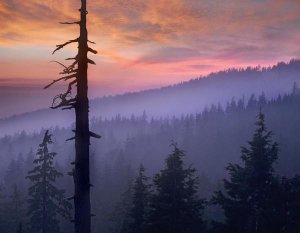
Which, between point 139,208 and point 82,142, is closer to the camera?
point 82,142

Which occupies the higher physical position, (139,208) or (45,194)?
(45,194)

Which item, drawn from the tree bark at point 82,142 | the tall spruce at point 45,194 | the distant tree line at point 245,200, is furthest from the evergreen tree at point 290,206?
the tall spruce at point 45,194

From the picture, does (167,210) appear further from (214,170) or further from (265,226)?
(214,170)

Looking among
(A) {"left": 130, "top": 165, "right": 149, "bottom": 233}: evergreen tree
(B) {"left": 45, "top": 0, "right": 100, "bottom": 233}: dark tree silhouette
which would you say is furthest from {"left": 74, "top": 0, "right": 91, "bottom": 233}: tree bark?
(A) {"left": 130, "top": 165, "right": 149, "bottom": 233}: evergreen tree

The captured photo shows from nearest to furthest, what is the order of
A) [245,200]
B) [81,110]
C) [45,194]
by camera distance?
[81,110] < [245,200] < [45,194]

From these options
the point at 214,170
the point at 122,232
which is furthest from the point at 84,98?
the point at 214,170

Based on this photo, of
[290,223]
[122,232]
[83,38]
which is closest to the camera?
[83,38]

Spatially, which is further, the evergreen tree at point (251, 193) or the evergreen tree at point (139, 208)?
the evergreen tree at point (139, 208)

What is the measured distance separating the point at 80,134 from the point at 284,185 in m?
12.4

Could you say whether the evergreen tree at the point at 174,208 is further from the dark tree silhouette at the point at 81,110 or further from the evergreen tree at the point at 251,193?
the dark tree silhouette at the point at 81,110

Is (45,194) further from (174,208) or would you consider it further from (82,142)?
(82,142)

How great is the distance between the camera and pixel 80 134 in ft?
39.7

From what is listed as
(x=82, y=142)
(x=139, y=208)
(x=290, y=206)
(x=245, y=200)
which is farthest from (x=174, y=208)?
(x=82, y=142)

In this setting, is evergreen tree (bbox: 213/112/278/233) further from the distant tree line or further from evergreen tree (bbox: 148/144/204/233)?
evergreen tree (bbox: 148/144/204/233)
